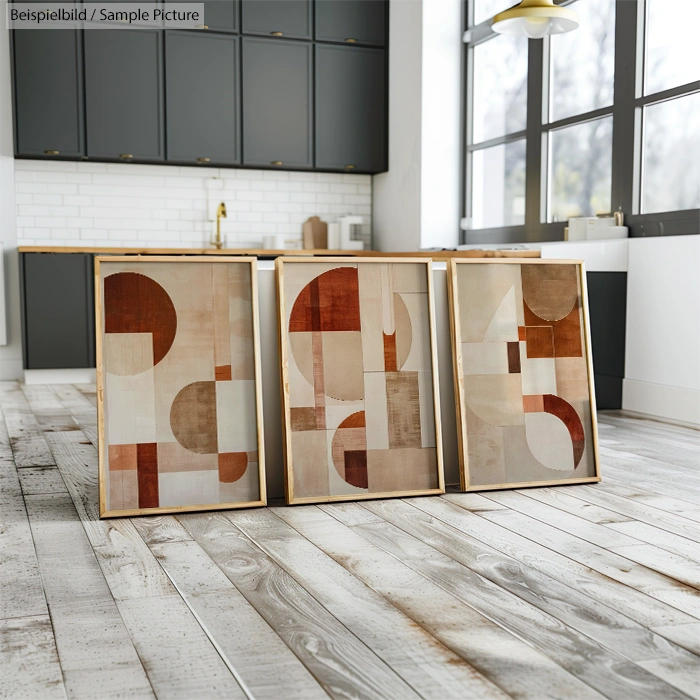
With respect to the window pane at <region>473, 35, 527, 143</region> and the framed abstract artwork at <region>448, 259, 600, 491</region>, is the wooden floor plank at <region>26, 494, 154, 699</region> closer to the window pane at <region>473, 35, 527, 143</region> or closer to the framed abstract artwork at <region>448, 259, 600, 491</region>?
the framed abstract artwork at <region>448, 259, 600, 491</region>

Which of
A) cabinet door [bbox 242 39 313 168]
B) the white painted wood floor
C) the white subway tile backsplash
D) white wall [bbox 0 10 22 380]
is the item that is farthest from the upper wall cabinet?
the white painted wood floor

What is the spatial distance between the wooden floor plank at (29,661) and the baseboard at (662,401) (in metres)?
3.29

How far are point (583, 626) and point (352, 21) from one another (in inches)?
226

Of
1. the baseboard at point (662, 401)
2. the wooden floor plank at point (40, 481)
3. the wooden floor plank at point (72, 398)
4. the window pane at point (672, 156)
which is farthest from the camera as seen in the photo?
the wooden floor plank at point (72, 398)

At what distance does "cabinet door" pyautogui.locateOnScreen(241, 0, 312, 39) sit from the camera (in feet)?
20.7

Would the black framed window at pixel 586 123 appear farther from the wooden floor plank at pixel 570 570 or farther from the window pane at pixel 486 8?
the wooden floor plank at pixel 570 570

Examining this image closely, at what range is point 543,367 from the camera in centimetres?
301

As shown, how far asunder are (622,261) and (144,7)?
12.3 ft

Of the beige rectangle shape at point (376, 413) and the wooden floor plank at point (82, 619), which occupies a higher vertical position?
the beige rectangle shape at point (376, 413)

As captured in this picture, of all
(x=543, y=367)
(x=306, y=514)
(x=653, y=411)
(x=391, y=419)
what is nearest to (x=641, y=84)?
(x=653, y=411)

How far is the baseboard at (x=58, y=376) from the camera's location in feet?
19.4

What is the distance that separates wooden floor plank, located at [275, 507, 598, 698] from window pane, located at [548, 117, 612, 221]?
319 centimetres

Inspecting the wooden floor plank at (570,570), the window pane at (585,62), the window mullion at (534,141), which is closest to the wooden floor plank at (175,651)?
the wooden floor plank at (570,570)

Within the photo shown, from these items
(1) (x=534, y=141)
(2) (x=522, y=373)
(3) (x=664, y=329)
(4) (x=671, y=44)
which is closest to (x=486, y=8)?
(1) (x=534, y=141)
